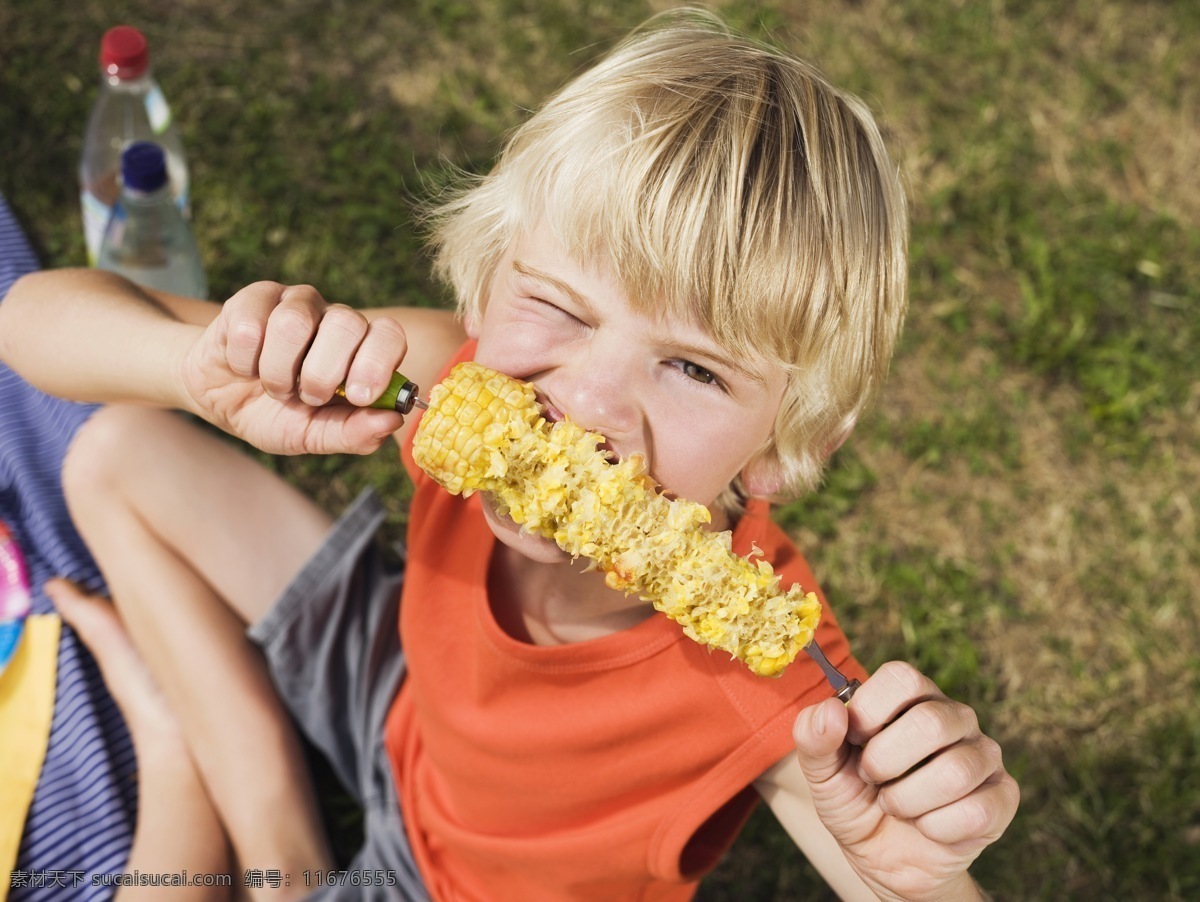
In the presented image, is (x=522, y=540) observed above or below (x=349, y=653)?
above

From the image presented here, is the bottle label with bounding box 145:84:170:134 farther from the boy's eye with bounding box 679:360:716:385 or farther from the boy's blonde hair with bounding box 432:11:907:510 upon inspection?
the boy's eye with bounding box 679:360:716:385

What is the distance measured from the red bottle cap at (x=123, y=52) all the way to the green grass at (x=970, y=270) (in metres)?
0.97

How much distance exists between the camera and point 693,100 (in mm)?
2209

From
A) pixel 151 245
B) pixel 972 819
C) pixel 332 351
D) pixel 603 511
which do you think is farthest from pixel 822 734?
pixel 151 245

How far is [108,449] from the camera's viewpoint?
10.8ft

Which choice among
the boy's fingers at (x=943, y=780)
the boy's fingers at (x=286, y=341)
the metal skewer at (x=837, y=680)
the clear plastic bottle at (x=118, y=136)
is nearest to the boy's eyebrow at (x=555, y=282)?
the boy's fingers at (x=286, y=341)

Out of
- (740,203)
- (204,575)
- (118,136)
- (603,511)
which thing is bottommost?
(204,575)

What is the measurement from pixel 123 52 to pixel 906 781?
3310 millimetres

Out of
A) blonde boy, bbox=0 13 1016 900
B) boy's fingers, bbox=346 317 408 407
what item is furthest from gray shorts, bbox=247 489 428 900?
boy's fingers, bbox=346 317 408 407

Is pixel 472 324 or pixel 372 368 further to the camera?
pixel 472 324

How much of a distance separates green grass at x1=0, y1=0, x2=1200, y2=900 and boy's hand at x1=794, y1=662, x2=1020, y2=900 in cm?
173

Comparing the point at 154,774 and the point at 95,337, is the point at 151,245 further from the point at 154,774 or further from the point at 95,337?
the point at 154,774

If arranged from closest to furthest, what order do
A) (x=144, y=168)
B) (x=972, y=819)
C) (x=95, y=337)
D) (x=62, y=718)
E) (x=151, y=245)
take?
(x=972, y=819) < (x=95, y=337) < (x=62, y=718) < (x=144, y=168) < (x=151, y=245)

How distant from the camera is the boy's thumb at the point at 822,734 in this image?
1.98 m
